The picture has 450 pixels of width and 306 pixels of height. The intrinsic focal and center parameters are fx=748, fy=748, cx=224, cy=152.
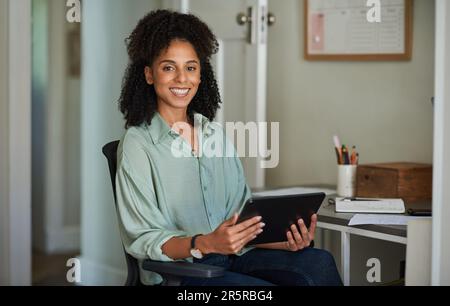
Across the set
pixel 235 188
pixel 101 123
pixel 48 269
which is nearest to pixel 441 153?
pixel 235 188

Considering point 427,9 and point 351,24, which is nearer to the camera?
point 427,9

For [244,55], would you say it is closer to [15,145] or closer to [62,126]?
[15,145]

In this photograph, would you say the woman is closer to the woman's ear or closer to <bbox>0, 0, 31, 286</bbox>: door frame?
the woman's ear

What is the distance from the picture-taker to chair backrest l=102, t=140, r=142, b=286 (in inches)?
55.4

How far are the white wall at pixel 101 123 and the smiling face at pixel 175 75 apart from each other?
0.46 meters

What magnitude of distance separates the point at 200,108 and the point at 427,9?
0.84 meters

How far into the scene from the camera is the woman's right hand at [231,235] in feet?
4.20

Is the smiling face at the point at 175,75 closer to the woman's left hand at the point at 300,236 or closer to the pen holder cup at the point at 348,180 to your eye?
the woman's left hand at the point at 300,236

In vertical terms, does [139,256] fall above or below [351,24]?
below

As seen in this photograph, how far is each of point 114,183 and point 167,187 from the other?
11cm

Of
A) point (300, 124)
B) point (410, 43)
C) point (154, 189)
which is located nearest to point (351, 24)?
point (410, 43)

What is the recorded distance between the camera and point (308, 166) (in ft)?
7.51
